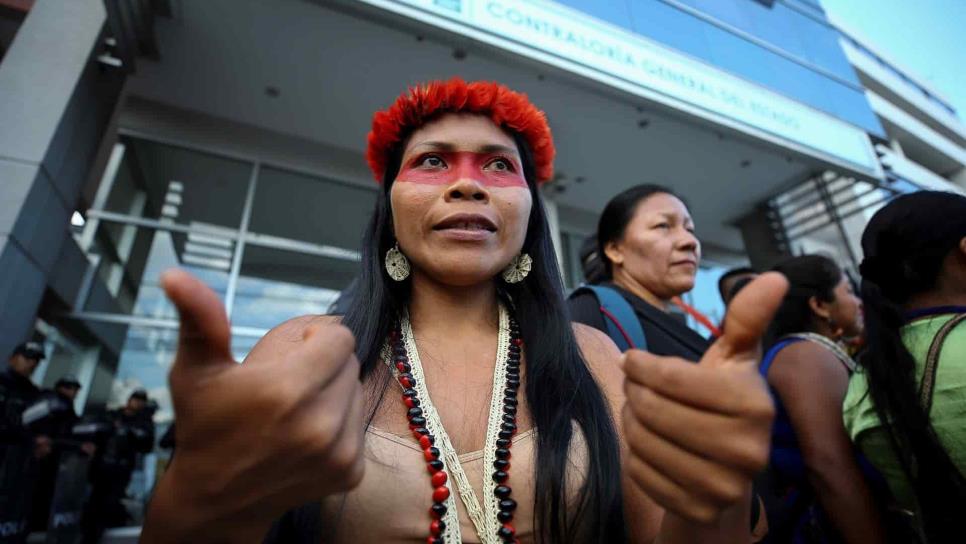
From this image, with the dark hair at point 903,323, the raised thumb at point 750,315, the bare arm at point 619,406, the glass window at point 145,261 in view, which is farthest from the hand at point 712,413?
the glass window at point 145,261

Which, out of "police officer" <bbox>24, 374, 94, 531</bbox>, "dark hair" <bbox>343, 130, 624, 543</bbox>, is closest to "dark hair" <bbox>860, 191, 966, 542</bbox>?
"dark hair" <bbox>343, 130, 624, 543</bbox>

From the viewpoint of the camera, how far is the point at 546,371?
1026mm

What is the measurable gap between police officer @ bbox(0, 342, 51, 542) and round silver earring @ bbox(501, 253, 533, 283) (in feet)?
12.1

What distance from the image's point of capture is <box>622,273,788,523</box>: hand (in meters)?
0.51

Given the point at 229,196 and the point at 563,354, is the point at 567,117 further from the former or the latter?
the point at 563,354

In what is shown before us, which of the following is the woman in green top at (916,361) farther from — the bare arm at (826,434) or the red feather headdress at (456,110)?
the red feather headdress at (456,110)

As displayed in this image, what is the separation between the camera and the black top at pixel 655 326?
177cm

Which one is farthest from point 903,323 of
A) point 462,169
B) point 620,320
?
point 462,169

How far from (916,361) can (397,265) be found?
1509 millimetres

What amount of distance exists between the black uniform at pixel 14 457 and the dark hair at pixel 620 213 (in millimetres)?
3916

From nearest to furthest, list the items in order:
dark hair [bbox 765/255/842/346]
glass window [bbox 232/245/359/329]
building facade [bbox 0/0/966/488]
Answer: dark hair [bbox 765/255/842/346]
building facade [bbox 0/0/966/488]
glass window [bbox 232/245/359/329]

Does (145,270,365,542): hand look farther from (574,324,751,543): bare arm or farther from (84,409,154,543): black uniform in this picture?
(84,409,154,543): black uniform

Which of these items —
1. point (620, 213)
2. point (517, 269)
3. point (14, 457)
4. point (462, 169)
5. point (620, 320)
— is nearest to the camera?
point (462, 169)

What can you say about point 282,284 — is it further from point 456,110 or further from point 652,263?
point 456,110
